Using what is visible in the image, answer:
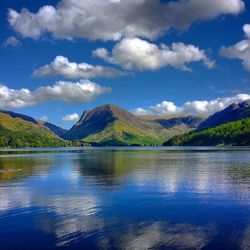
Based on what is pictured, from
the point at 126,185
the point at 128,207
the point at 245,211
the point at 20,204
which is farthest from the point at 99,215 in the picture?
the point at 126,185

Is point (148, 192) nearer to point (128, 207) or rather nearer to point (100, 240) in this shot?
point (128, 207)

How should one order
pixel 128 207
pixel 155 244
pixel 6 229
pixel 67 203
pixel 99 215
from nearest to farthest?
A: pixel 155 244, pixel 6 229, pixel 99 215, pixel 128 207, pixel 67 203

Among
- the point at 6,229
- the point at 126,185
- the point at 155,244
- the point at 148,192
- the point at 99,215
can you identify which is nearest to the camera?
the point at 155,244

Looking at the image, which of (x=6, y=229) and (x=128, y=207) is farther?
(x=128, y=207)

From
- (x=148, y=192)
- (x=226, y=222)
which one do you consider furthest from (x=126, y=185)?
(x=226, y=222)

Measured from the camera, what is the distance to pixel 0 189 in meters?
59.9

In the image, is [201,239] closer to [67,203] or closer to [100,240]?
[100,240]

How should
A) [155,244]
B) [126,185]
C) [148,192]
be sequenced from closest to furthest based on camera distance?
1. [155,244]
2. [148,192]
3. [126,185]

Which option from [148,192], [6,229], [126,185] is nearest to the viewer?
[6,229]

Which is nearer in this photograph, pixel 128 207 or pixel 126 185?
pixel 128 207

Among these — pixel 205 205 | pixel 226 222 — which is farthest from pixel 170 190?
pixel 226 222

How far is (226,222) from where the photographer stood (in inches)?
1391

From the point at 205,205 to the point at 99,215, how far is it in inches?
552

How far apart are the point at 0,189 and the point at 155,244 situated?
39.6 m
